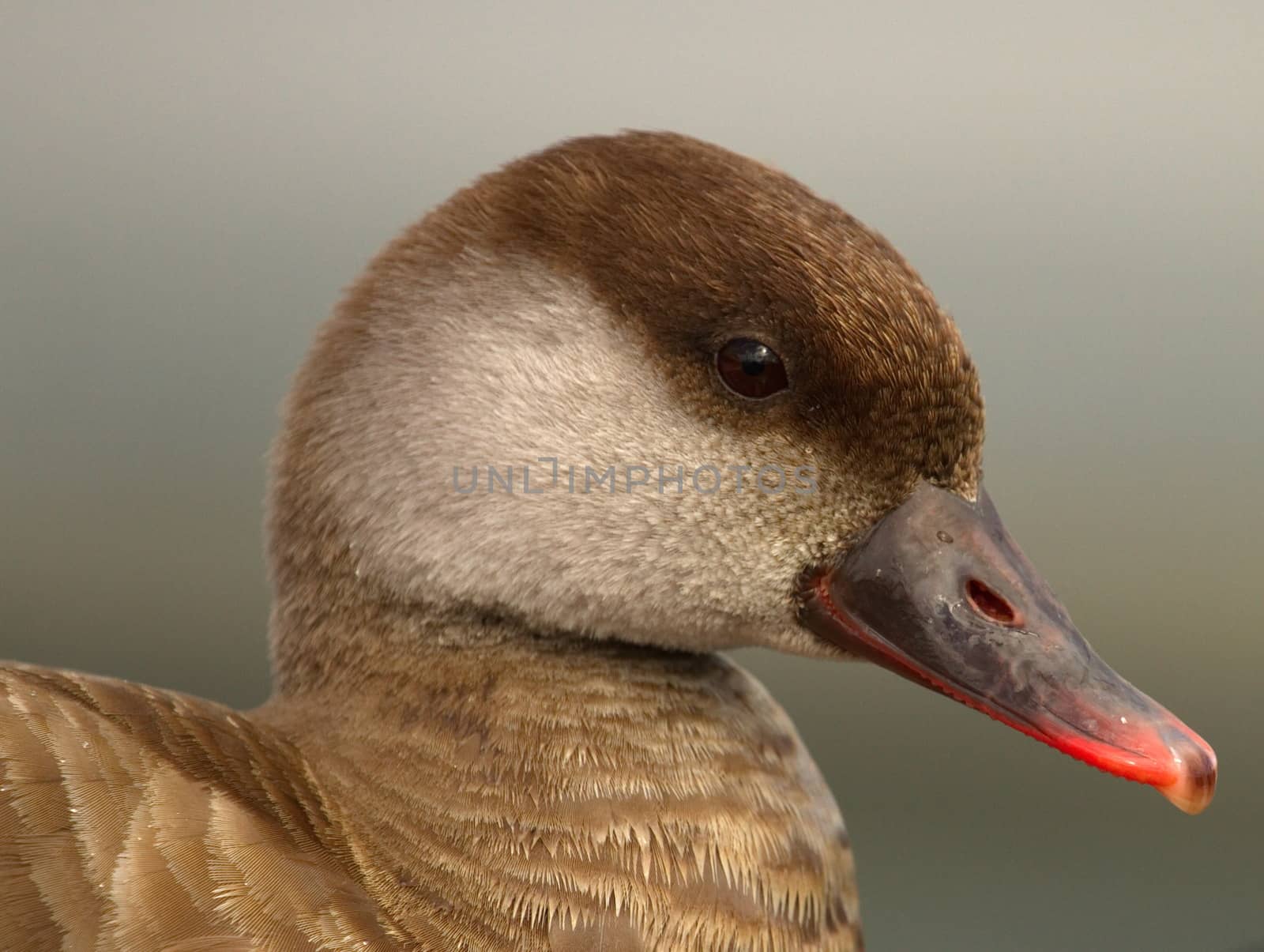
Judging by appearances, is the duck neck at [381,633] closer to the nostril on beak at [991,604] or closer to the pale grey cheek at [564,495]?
the pale grey cheek at [564,495]

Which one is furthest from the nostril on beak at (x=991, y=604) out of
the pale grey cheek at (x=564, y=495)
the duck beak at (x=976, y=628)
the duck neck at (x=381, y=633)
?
the duck neck at (x=381, y=633)

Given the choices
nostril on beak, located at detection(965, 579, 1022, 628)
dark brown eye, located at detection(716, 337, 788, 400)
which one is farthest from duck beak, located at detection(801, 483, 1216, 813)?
dark brown eye, located at detection(716, 337, 788, 400)

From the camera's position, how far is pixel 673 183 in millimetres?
917

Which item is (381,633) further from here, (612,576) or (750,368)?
(750,368)

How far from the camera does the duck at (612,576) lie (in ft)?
2.81

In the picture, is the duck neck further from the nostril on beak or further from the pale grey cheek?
the nostril on beak

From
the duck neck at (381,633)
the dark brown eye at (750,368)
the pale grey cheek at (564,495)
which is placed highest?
the dark brown eye at (750,368)

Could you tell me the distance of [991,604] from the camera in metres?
0.90

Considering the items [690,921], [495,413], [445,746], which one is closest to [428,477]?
[495,413]

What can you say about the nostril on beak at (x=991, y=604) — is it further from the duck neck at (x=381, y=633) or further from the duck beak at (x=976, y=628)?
the duck neck at (x=381, y=633)

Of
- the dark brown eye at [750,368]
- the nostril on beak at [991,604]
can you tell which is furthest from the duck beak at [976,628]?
the dark brown eye at [750,368]

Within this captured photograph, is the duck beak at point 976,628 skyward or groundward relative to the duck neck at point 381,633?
skyward

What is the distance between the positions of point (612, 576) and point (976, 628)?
241 mm

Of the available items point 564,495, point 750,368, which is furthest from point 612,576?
point 750,368
